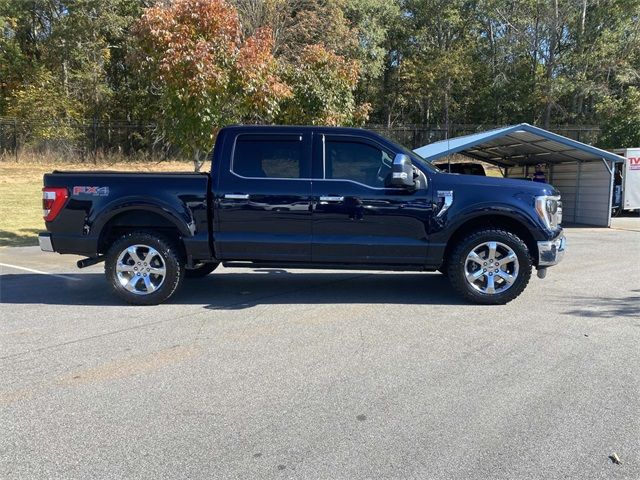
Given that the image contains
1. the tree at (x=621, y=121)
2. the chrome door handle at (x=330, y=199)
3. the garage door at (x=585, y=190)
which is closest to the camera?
the chrome door handle at (x=330, y=199)

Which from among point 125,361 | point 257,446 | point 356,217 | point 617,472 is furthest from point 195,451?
point 356,217

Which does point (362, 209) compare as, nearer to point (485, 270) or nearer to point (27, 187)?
point (485, 270)

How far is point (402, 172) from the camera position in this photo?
6156 millimetres

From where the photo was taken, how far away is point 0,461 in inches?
127

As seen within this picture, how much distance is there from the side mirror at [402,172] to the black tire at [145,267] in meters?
2.75

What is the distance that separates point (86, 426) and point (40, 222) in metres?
13.3

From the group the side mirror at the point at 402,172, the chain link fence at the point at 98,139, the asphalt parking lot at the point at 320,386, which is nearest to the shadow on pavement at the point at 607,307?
the asphalt parking lot at the point at 320,386

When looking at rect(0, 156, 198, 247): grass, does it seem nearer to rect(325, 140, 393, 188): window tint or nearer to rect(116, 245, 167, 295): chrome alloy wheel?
rect(116, 245, 167, 295): chrome alloy wheel

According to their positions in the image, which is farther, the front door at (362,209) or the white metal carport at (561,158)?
the white metal carport at (561,158)

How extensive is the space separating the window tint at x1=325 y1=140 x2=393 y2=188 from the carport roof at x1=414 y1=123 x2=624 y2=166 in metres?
7.53

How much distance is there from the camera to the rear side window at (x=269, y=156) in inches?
260

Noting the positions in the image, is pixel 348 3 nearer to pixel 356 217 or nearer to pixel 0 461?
pixel 356 217

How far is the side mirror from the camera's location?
616cm

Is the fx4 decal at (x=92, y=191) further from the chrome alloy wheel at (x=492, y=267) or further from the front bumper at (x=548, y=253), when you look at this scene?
the front bumper at (x=548, y=253)
